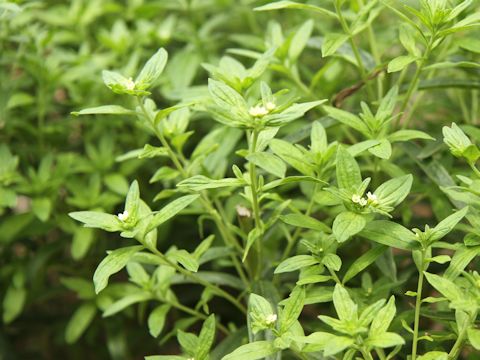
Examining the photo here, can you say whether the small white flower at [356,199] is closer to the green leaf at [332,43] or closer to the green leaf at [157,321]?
the green leaf at [332,43]

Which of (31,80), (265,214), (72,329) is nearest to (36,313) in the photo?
(72,329)

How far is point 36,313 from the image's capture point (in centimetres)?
178

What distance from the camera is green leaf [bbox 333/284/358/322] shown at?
0.91 m

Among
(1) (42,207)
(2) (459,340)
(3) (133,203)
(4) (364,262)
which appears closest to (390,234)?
(4) (364,262)

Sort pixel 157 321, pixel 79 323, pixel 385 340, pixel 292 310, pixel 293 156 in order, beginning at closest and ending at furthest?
pixel 385 340 → pixel 292 310 → pixel 293 156 → pixel 157 321 → pixel 79 323

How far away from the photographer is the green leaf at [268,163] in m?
0.95

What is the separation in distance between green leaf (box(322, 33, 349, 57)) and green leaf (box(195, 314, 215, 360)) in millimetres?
474

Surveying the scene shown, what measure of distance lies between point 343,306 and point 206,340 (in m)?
0.24

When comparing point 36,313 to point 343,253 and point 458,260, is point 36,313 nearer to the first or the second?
point 343,253

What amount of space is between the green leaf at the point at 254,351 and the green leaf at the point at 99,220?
251mm

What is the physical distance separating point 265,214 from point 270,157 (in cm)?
42

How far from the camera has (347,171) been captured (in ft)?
3.25

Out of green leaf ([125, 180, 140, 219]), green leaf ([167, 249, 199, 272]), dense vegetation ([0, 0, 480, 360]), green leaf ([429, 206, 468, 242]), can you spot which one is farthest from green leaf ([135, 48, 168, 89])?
green leaf ([429, 206, 468, 242])

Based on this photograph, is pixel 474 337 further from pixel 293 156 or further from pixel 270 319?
pixel 293 156
